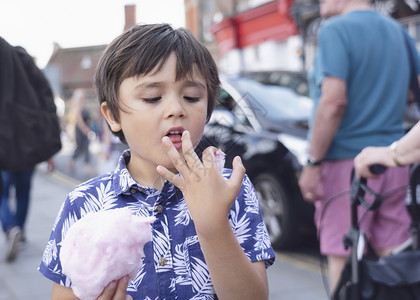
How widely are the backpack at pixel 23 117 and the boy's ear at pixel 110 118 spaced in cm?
168

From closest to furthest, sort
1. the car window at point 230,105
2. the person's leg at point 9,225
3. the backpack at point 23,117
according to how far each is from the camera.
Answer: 1. the car window at point 230,105
2. the backpack at point 23,117
3. the person's leg at point 9,225

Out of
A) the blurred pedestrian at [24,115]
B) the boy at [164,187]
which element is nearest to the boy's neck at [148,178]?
the boy at [164,187]

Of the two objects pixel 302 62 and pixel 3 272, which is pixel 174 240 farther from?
pixel 302 62

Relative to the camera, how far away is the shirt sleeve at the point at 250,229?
157cm

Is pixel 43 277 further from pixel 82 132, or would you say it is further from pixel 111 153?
pixel 82 132

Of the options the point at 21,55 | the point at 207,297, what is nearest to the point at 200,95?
the point at 207,297

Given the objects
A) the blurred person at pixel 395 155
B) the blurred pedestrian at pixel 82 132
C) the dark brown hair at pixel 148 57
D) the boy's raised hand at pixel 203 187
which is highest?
the dark brown hair at pixel 148 57

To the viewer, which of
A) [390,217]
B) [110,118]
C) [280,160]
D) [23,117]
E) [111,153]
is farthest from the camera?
[111,153]

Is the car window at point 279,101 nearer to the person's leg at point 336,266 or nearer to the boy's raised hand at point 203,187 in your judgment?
the person's leg at point 336,266

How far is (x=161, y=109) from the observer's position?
1462mm

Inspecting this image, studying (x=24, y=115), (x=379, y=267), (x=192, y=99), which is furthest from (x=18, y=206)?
(x=192, y=99)

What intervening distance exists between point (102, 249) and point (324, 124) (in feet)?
6.24

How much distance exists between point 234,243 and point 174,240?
0.23m

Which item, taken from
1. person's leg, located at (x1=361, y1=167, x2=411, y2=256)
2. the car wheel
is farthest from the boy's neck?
the car wheel
